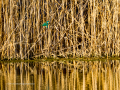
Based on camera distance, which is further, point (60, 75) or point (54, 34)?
point (54, 34)

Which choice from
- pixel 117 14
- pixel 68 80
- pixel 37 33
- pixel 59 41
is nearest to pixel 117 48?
pixel 117 14

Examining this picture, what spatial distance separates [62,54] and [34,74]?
7.45ft

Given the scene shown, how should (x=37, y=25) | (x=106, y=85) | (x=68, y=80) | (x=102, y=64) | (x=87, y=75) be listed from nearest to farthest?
(x=106, y=85), (x=68, y=80), (x=87, y=75), (x=102, y=64), (x=37, y=25)

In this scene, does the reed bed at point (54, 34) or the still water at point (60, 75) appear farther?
the reed bed at point (54, 34)

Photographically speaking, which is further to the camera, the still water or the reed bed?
the reed bed

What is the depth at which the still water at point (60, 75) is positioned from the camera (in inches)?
190

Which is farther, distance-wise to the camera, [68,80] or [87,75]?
[87,75]

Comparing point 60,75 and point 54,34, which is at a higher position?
point 54,34

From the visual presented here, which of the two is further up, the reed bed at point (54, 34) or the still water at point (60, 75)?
the reed bed at point (54, 34)

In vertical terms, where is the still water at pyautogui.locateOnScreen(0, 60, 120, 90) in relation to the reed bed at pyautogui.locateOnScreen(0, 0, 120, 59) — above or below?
below

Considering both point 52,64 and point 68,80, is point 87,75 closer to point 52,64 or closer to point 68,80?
point 68,80

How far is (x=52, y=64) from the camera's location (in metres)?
7.50

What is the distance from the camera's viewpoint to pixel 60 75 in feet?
19.3

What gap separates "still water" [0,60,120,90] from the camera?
15.8 feet
